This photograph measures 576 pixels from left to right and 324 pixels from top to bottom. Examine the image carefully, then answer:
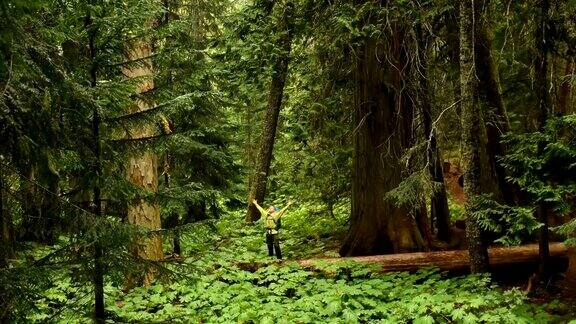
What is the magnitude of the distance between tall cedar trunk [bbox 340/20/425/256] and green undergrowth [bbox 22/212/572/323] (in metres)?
1.19

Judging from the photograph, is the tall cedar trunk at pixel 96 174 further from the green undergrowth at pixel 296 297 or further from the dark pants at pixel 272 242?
the dark pants at pixel 272 242

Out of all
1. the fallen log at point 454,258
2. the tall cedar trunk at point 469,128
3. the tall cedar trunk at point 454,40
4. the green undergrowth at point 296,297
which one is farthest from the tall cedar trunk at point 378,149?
the tall cedar trunk at point 469,128

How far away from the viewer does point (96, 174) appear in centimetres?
474

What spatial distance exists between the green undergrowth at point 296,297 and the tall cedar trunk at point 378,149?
3.91ft

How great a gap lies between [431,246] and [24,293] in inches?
294

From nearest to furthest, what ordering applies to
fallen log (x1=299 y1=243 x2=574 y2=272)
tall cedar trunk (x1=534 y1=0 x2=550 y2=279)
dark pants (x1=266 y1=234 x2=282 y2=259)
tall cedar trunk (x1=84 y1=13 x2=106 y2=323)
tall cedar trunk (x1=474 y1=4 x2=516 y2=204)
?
1. tall cedar trunk (x1=84 y1=13 x2=106 y2=323)
2. tall cedar trunk (x1=534 y1=0 x2=550 y2=279)
3. fallen log (x1=299 y1=243 x2=574 y2=272)
4. tall cedar trunk (x1=474 y1=4 x2=516 y2=204)
5. dark pants (x1=266 y1=234 x2=282 y2=259)

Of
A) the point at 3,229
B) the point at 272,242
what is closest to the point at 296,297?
the point at 272,242

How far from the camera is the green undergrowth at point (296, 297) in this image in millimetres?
5684

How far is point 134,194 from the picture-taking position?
17.1 ft

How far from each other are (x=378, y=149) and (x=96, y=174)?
5.93 meters

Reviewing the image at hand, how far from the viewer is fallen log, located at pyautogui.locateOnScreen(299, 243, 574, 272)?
771 centimetres

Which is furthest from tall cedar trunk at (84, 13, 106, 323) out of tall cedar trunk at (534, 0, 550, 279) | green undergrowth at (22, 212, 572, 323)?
tall cedar trunk at (534, 0, 550, 279)

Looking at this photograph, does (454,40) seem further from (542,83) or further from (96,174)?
(96,174)

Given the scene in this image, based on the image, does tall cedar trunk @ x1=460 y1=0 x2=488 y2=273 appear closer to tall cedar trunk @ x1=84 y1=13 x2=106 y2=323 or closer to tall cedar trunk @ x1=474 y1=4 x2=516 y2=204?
tall cedar trunk @ x1=474 y1=4 x2=516 y2=204
